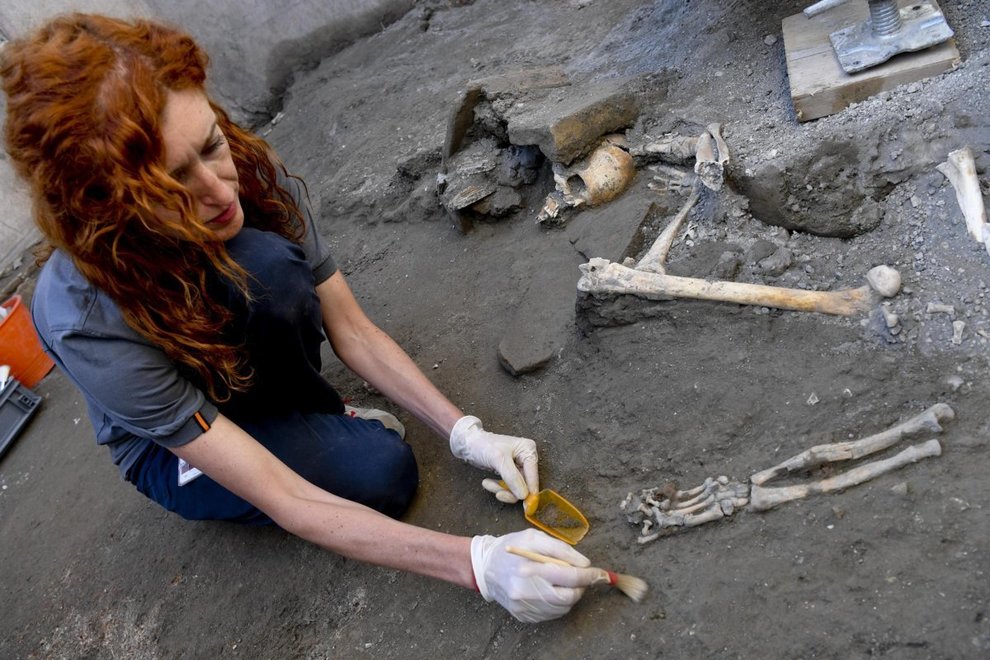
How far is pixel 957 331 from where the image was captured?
1.77 m

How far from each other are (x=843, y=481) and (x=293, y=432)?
145 centimetres

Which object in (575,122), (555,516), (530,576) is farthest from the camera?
(575,122)

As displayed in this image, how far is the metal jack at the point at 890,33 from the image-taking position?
2279mm

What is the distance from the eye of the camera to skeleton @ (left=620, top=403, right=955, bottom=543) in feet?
5.33

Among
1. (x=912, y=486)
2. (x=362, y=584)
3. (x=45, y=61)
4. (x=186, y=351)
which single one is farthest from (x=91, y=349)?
(x=912, y=486)

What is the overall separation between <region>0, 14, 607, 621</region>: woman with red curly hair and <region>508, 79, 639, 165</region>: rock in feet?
3.04

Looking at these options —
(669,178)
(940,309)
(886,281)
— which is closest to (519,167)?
(669,178)

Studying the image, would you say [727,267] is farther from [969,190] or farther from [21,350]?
[21,350]

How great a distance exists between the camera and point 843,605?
4.85 ft

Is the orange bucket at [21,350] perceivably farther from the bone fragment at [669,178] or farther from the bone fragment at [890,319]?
the bone fragment at [890,319]

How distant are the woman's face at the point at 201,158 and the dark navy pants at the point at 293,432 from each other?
0.76 ft

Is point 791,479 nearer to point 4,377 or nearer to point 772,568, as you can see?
point 772,568

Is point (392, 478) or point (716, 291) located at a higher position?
point (716, 291)

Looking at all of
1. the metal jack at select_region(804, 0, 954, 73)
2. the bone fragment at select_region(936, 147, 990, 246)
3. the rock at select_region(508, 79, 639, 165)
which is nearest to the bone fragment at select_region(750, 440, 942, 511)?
the bone fragment at select_region(936, 147, 990, 246)
